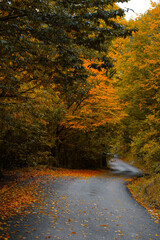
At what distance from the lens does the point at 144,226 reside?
6.68 metres

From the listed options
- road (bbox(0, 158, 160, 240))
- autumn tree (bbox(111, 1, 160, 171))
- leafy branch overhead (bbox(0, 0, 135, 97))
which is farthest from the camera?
autumn tree (bbox(111, 1, 160, 171))

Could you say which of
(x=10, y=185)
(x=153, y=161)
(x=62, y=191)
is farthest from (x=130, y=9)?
(x=153, y=161)

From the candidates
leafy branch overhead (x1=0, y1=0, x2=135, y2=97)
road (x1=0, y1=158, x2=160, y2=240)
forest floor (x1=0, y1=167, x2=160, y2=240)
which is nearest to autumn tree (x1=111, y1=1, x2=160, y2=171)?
forest floor (x1=0, y1=167, x2=160, y2=240)

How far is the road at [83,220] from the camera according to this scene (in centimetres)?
578

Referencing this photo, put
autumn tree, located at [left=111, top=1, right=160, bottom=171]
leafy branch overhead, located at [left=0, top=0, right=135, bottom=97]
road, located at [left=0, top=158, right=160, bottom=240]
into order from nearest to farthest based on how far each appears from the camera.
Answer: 1. leafy branch overhead, located at [left=0, top=0, right=135, bottom=97]
2. road, located at [left=0, top=158, right=160, bottom=240]
3. autumn tree, located at [left=111, top=1, right=160, bottom=171]

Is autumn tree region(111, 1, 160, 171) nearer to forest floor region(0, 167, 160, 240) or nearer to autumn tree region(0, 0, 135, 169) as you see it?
forest floor region(0, 167, 160, 240)

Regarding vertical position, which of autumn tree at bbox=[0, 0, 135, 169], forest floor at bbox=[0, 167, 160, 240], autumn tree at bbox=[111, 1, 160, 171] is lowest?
forest floor at bbox=[0, 167, 160, 240]

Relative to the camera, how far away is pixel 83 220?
6.93 metres

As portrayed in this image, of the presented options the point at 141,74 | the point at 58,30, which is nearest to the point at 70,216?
the point at 58,30

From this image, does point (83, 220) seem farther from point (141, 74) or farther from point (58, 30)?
point (141, 74)

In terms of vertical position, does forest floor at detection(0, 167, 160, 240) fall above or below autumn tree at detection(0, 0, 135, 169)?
below

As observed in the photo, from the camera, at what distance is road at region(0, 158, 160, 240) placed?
578 cm

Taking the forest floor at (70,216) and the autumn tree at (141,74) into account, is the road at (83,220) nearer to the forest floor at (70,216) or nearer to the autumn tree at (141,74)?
the forest floor at (70,216)

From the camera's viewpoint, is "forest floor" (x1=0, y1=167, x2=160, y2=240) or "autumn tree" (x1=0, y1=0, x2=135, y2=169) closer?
"autumn tree" (x1=0, y1=0, x2=135, y2=169)
